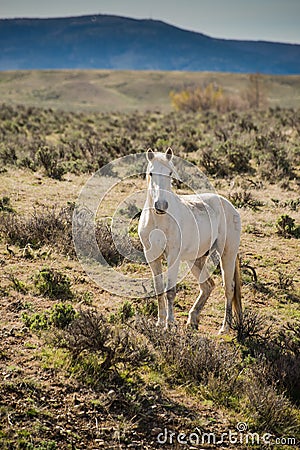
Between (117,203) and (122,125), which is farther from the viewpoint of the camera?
(122,125)

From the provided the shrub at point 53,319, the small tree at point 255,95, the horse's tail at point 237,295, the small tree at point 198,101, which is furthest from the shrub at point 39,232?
the small tree at point 255,95

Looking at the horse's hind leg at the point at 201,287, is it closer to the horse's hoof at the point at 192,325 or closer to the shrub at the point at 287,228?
the horse's hoof at the point at 192,325

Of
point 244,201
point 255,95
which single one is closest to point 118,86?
point 255,95

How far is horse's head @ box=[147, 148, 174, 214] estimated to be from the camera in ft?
16.5

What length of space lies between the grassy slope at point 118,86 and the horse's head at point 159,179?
66442 mm

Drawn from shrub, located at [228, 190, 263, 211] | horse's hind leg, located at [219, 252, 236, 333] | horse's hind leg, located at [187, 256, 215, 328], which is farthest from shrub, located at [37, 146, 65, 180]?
horse's hind leg, located at [219, 252, 236, 333]

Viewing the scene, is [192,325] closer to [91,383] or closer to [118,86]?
[91,383]

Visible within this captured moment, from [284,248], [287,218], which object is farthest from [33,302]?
[287,218]

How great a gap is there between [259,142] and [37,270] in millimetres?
12631

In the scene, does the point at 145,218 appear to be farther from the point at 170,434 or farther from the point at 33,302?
the point at 170,434

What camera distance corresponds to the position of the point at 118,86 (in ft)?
321

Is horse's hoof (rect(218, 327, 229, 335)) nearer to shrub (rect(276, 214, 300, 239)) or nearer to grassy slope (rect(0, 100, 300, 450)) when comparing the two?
grassy slope (rect(0, 100, 300, 450))

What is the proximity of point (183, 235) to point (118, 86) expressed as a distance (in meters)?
96.7

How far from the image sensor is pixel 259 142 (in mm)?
17656
